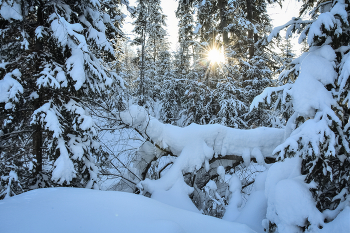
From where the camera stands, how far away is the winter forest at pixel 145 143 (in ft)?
8.91

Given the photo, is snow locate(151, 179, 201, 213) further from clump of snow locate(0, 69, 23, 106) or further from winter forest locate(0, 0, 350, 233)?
clump of snow locate(0, 69, 23, 106)

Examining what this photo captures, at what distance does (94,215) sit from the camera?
234 cm

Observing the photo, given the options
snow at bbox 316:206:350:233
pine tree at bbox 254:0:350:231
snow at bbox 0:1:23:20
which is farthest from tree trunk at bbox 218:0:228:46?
snow at bbox 316:206:350:233

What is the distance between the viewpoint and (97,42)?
540cm

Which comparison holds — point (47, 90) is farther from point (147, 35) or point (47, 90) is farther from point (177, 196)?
point (147, 35)

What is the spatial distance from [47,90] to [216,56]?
23.5 feet

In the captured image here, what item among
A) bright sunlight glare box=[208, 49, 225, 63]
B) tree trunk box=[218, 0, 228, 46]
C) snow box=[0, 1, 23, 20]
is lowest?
bright sunlight glare box=[208, 49, 225, 63]

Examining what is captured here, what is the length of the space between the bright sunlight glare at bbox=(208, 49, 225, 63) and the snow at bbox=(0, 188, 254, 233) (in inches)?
304

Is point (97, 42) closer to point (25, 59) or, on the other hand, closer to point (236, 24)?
point (25, 59)

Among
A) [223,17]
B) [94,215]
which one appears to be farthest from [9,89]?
[223,17]

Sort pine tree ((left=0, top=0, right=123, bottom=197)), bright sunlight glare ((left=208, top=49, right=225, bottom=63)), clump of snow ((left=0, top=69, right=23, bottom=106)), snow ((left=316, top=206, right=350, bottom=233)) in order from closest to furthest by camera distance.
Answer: snow ((left=316, top=206, right=350, bottom=233))
clump of snow ((left=0, top=69, right=23, bottom=106))
pine tree ((left=0, top=0, right=123, bottom=197))
bright sunlight glare ((left=208, top=49, right=225, bottom=63))

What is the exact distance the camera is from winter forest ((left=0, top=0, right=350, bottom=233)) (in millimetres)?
2717

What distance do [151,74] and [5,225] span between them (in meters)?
23.5

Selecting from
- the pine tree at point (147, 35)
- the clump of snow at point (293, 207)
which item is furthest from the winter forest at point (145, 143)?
the pine tree at point (147, 35)
